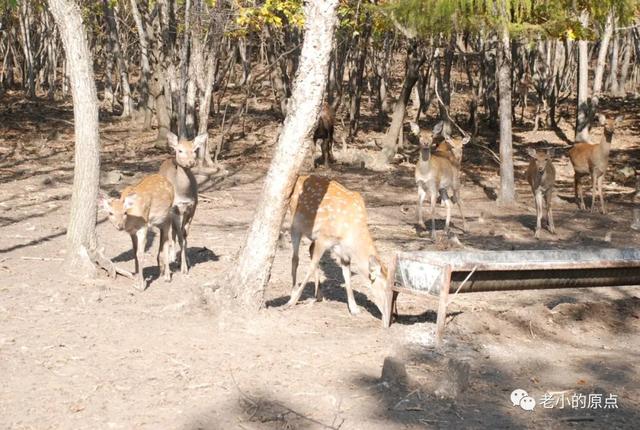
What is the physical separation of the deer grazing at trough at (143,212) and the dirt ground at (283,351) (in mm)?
345

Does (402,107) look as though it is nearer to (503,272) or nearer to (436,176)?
(436,176)

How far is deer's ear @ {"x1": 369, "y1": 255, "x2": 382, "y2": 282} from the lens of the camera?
8891 mm

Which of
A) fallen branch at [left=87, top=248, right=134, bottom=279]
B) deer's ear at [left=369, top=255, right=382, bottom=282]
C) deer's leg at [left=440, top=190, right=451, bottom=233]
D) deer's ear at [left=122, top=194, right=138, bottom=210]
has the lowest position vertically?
deer's leg at [left=440, top=190, right=451, bottom=233]

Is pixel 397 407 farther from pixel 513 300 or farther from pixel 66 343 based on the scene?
pixel 513 300

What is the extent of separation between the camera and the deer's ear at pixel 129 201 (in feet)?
32.1

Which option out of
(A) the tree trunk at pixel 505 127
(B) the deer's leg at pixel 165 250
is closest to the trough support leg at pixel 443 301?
(B) the deer's leg at pixel 165 250

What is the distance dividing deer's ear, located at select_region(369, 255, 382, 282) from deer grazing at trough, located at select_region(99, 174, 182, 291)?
2.51 meters

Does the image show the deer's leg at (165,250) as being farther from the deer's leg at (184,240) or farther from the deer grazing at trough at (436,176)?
the deer grazing at trough at (436,176)

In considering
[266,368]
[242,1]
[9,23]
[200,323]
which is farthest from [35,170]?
[9,23]

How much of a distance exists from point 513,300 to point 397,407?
13.4ft

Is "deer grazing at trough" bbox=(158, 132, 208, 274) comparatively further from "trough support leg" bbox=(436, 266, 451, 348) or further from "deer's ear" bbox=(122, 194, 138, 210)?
"trough support leg" bbox=(436, 266, 451, 348)

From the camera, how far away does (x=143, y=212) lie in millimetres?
10039

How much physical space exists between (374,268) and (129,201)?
281 centimetres

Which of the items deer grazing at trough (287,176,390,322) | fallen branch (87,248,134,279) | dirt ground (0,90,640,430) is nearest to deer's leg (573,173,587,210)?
dirt ground (0,90,640,430)
